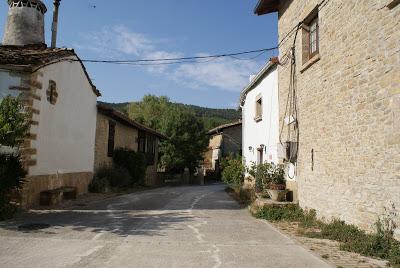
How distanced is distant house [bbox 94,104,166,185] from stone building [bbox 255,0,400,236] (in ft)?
32.3

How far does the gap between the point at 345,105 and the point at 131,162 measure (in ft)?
50.3

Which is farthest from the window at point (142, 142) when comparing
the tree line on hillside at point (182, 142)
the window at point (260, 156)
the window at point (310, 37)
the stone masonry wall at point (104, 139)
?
the window at point (310, 37)

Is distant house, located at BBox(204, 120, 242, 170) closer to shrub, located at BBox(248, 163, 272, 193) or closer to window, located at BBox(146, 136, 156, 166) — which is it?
window, located at BBox(146, 136, 156, 166)

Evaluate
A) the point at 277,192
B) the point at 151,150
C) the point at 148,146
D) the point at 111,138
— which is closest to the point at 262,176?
the point at 277,192

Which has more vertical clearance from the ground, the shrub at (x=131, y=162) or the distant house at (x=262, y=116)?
the distant house at (x=262, y=116)

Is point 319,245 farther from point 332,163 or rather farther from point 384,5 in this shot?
point 384,5

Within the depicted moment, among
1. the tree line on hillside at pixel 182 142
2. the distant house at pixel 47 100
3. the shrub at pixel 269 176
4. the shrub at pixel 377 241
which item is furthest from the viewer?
the tree line on hillside at pixel 182 142

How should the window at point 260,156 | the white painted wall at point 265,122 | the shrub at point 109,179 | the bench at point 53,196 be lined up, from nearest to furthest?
the bench at point 53,196
the white painted wall at point 265,122
the window at point 260,156
the shrub at point 109,179

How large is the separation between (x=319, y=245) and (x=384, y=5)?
449cm

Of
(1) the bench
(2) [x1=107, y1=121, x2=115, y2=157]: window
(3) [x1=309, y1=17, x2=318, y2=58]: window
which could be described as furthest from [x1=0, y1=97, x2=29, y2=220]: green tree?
(2) [x1=107, y1=121, x2=115, y2=157]: window

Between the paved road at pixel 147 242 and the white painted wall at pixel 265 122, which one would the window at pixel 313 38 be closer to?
the white painted wall at pixel 265 122

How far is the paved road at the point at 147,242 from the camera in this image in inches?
236

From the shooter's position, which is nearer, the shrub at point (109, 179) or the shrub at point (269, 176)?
the shrub at point (269, 176)

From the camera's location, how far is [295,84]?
39.0ft
